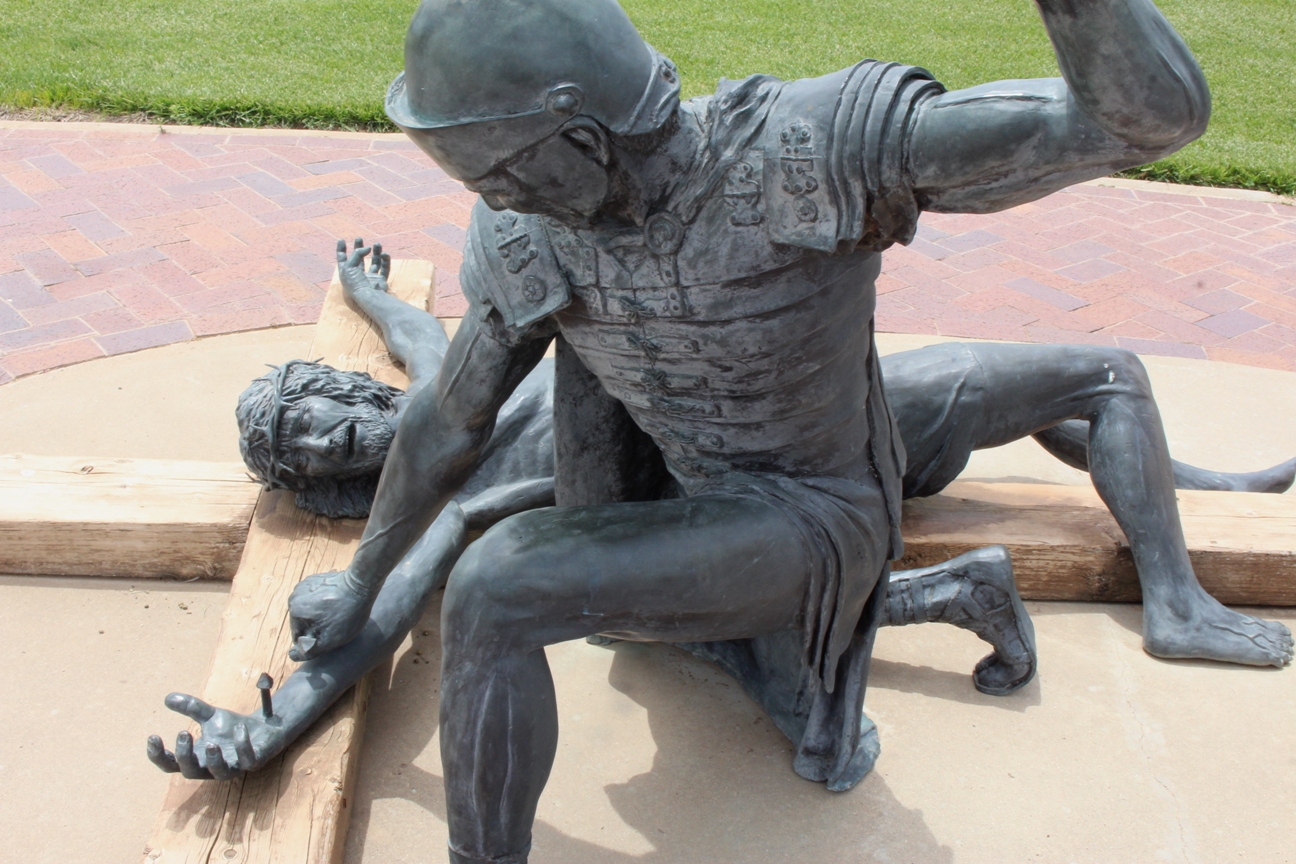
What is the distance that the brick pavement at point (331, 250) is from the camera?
4484 millimetres

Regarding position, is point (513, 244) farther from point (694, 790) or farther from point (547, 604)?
point (694, 790)

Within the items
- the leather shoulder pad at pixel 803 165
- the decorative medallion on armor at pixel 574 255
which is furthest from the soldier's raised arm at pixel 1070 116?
the decorative medallion on armor at pixel 574 255

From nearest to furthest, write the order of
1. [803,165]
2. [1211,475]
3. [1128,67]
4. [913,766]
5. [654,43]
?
1. [1128,67]
2. [803,165]
3. [913,766]
4. [1211,475]
5. [654,43]

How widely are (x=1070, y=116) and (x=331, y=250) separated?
3955 millimetres

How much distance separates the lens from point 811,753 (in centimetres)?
246

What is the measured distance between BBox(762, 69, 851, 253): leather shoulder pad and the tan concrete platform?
1.23 m

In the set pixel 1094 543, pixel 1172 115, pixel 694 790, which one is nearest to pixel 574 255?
pixel 1172 115

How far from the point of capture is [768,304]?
183 centimetres

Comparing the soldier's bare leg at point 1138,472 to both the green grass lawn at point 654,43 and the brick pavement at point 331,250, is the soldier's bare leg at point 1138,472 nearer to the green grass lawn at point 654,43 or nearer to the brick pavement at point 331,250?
the brick pavement at point 331,250

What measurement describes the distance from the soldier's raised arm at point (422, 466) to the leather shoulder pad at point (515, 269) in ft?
0.31

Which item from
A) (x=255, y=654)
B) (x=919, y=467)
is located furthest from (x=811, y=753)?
(x=255, y=654)

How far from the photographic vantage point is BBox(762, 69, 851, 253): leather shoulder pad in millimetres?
1679

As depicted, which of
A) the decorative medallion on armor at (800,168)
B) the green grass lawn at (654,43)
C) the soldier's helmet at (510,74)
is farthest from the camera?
the green grass lawn at (654,43)

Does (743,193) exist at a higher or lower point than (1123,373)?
higher
